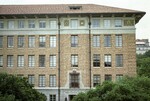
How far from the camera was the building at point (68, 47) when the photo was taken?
47.8m

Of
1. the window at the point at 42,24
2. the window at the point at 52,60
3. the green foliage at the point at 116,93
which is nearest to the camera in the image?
the green foliage at the point at 116,93

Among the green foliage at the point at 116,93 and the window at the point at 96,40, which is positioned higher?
the window at the point at 96,40

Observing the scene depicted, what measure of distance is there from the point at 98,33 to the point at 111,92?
818 inches

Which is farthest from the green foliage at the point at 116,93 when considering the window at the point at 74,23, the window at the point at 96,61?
the window at the point at 74,23

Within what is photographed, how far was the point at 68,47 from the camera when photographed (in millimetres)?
48469

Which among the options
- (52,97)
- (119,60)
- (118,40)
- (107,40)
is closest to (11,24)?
(52,97)

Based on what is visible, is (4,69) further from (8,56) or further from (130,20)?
(130,20)

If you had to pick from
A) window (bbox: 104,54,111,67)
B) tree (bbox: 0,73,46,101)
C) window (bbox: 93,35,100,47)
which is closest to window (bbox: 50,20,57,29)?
window (bbox: 93,35,100,47)

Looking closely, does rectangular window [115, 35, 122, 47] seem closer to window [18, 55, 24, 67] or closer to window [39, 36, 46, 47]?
window [39, 36, 46, 47]

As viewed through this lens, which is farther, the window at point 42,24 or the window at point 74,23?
the window at point 42,24

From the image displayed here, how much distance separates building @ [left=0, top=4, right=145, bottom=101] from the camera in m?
47.8

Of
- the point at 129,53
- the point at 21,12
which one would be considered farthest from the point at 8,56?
the point at 129,53

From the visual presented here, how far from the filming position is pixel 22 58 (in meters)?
48.9

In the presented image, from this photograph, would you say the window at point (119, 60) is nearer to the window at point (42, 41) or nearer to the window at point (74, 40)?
the window at point (74, 40)
